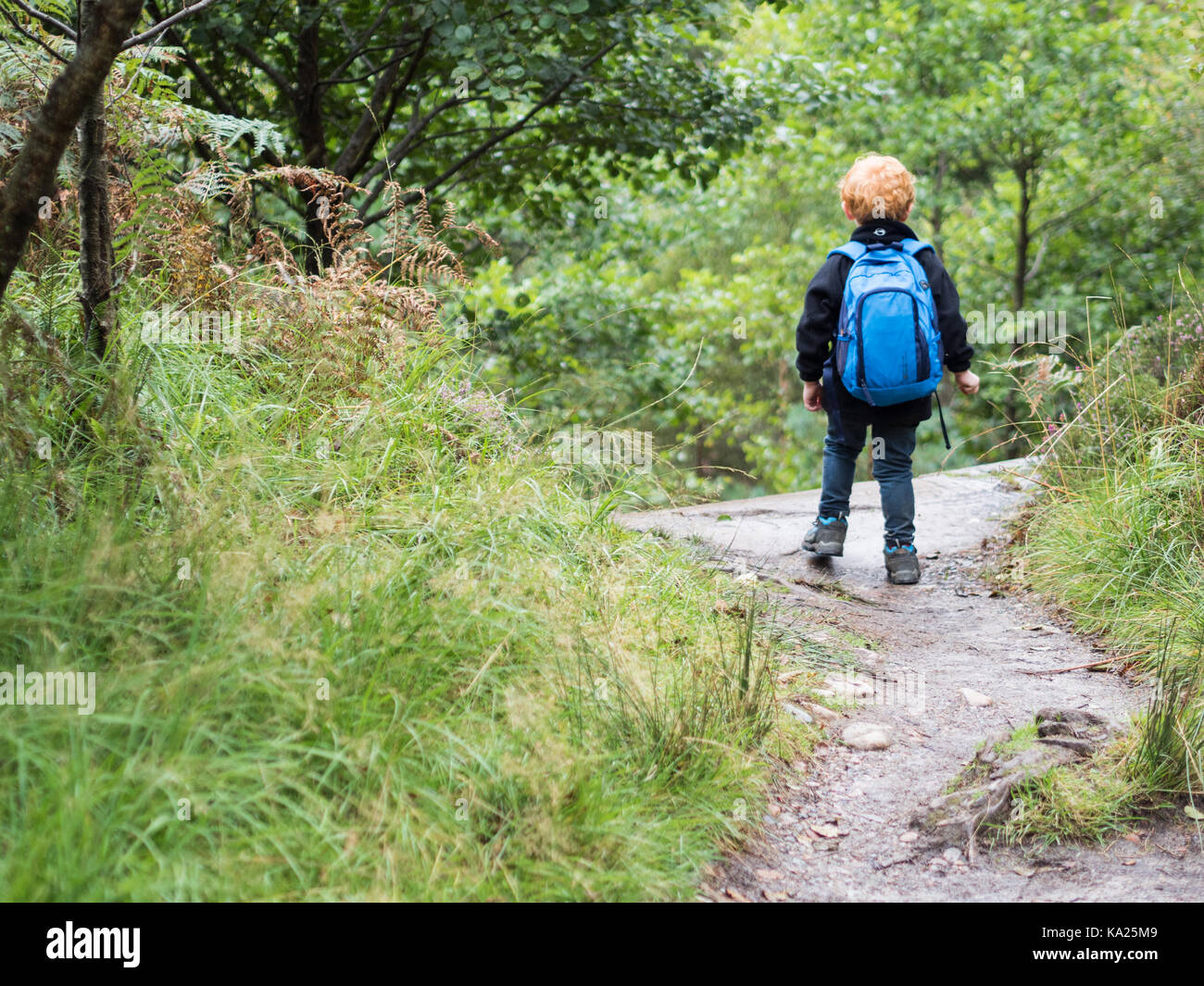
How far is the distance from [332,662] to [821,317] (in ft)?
10.4

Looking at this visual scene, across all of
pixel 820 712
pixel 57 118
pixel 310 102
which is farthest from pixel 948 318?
pixel 310 102

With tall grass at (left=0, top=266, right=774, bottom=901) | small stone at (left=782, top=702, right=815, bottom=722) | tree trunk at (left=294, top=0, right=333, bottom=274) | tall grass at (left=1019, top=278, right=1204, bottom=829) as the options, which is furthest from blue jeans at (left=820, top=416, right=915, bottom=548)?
tree trunk at (left=294, top=0, right=333, bottom=274)

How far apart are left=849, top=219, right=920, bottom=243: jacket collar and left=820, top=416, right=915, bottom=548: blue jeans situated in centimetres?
86

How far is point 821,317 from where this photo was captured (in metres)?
4.76

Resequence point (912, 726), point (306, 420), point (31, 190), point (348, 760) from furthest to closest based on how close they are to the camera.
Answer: point (306, 420)
point (912, 726)
point (31, 190)
point (348, 760)

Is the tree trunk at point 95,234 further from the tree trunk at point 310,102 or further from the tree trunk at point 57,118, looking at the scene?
the tree trunk at point 310,102

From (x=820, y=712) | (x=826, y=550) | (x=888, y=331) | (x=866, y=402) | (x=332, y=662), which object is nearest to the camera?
(x=332, y=662)

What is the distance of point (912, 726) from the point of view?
329cm

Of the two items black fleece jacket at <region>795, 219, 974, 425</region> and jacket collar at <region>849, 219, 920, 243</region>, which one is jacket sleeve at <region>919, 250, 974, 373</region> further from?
jacket collar at <region>849, 219, 920, 243</region>

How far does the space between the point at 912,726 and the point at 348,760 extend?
195 centimetres

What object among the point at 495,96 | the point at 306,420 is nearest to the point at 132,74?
the point at 306,420

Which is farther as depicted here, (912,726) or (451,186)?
(451,186)

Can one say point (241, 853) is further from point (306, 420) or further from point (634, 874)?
point (306, 420)

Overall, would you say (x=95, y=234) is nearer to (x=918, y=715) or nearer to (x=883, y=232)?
(x=918, y=715)
